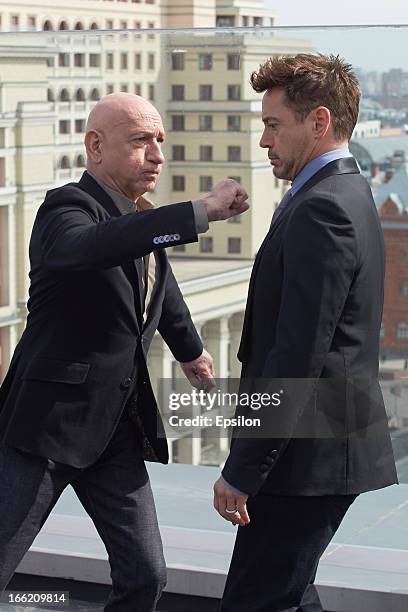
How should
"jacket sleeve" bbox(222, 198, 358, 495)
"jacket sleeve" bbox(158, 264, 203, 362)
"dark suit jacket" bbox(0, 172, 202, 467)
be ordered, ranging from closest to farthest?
1. "jacket sleeve" bbox(222, 198, 358, 495)
2. "dark suit jacket" bbox(0, 172, 202, 467)
3. "jacket sleeve" bbox(158, 264, 203, 362)

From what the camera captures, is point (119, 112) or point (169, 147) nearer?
point (119, 112)

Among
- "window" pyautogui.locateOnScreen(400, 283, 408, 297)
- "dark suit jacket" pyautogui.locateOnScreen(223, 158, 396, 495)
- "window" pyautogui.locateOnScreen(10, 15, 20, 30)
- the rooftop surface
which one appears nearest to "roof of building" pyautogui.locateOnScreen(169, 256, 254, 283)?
"window" pyautogui.locateOnScreen(400, 283, 408, 297)

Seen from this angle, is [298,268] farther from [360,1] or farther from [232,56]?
[360,1]

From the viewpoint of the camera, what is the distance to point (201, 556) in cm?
285

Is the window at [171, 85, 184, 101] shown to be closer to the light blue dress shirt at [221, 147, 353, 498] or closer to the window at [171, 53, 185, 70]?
the window at [171, 53, 185, 70]

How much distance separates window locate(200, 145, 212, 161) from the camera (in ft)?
12.9

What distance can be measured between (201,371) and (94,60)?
61.7 inches

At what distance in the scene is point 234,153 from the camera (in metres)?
4.02

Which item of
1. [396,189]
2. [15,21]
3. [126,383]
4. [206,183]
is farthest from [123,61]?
[15,21]

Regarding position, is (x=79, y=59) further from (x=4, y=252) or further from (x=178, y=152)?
(x=4, y=252)

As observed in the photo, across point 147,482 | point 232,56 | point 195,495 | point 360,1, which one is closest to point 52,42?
point 232,56

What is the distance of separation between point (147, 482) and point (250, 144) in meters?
1.93

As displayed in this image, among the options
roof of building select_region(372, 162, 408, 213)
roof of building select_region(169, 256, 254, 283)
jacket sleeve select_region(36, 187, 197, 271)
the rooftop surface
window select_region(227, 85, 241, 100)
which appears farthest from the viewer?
roof of building select_region(169, 256, 254, 283)

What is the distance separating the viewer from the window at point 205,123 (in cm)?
393
